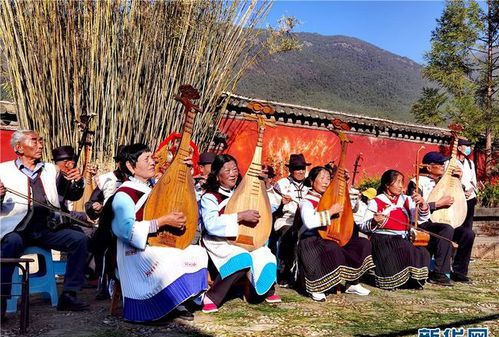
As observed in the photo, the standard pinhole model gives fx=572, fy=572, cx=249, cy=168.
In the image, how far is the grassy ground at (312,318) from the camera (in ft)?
13.8

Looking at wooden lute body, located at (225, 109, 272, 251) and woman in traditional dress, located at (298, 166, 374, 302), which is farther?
woman in traditional dress, located at (298, 166, 374, 302)

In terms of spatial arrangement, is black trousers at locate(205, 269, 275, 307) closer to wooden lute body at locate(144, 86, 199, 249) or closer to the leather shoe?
wooden lute body at locate(144, 86, 199, 249)

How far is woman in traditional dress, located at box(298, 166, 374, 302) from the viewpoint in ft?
17.7

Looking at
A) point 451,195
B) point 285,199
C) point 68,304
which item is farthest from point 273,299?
point 451,195

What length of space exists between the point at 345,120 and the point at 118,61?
7.61 m

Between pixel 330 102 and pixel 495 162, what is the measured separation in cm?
4935

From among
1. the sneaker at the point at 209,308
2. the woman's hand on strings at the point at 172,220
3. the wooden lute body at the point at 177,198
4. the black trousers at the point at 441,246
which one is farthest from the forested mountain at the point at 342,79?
the woman's hand on strings at the point at 172,220

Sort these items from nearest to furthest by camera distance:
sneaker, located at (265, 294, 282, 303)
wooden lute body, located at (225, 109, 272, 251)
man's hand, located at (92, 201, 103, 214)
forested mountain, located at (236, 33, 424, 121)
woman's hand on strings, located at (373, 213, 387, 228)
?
wooden lute body, located at (225, 109, 272, 251) → sneaker, located at (265, 294, 282, 303) → man's hand, located at (92, 201, 103, 214) → woman's hand on strings, located at (373, 213, 387, 228) → forested mountain, located at (236, 33, 424, 121)

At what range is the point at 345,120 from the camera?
14234 mm

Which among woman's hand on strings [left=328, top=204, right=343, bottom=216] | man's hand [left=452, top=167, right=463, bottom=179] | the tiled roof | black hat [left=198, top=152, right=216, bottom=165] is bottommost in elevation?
woman's hand on strings [left=328, top=204, right=343, bottom=216]

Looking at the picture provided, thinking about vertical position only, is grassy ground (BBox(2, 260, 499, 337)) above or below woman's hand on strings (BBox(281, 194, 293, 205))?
below

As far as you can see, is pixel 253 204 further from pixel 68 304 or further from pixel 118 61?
pixel 118 61

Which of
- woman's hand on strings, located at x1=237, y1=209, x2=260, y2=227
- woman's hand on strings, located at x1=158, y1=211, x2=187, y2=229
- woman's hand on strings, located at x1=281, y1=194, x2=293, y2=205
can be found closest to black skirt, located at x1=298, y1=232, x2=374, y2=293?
woman's hand on strings, located at x1=281, y1=194, x2=293, y2=205

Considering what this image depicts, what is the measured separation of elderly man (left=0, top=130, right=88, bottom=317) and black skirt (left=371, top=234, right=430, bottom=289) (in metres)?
3.07
